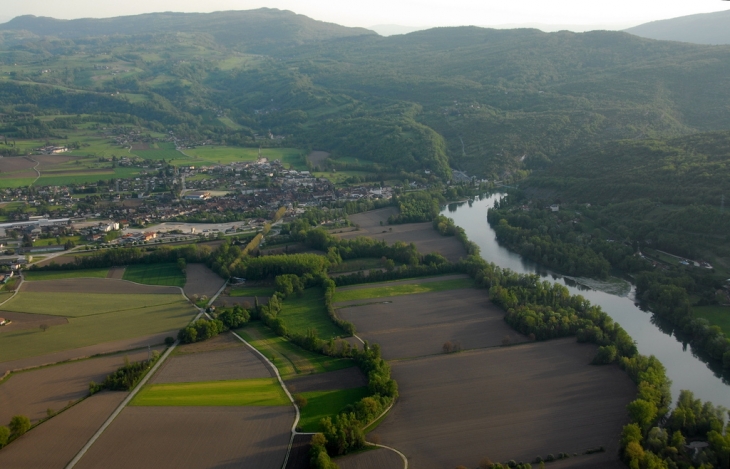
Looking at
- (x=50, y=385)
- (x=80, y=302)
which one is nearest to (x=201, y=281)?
(x=80, y=302)

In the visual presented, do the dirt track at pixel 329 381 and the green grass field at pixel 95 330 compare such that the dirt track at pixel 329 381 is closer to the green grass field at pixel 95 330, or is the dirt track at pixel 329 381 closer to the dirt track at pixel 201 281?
the green grass field at pixel 95 330

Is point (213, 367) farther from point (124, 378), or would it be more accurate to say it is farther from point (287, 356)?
point (124, 378)

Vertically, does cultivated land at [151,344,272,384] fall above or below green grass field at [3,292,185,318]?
above

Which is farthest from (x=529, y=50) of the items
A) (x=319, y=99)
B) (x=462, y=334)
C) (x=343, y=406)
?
(x=343, y=406)

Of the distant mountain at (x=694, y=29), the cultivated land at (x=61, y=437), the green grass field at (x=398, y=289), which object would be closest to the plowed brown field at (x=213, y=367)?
the cultivated land at (x=61, y=437)

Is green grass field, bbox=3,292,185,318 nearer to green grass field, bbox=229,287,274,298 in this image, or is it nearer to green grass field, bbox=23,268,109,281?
green grass field, bbox=23,268,109,281

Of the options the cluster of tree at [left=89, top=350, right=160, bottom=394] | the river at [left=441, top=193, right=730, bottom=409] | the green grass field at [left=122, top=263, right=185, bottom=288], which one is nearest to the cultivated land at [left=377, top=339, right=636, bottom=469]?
the river at [left=441, top=193, right=730, bottom=409]
